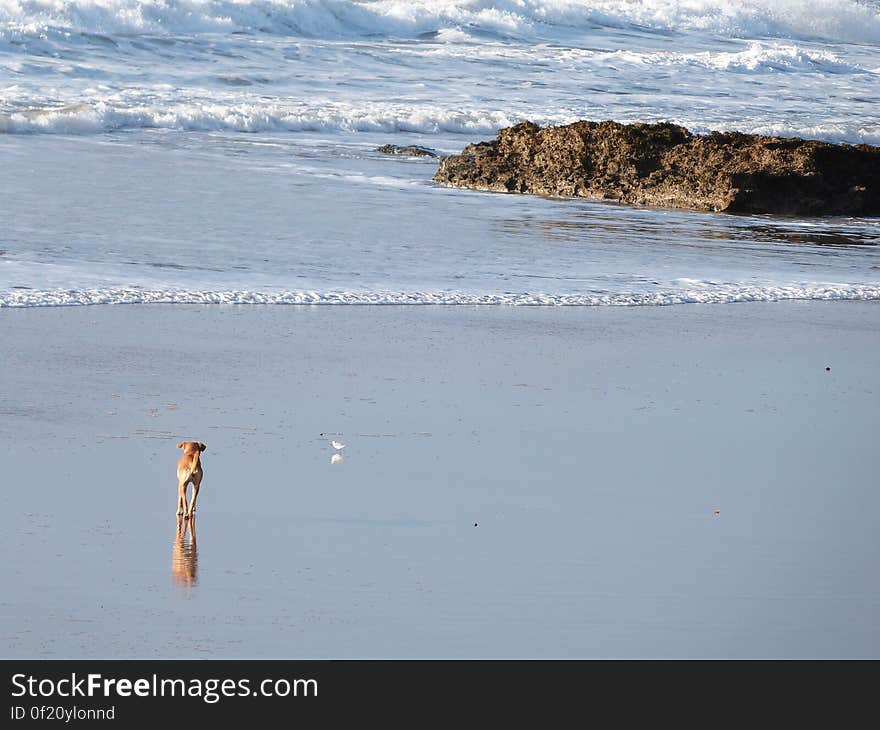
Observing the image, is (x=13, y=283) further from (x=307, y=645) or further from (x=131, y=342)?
(x=307, y=645)

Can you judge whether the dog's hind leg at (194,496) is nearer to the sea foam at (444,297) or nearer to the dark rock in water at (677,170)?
the sea foam at (444,297)

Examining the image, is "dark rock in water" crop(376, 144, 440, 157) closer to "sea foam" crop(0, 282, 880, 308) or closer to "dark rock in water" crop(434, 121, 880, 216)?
"dark rock in water" crop(434, 121, 880, 216)

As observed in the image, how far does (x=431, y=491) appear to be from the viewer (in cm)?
499

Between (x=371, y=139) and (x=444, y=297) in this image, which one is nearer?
(x=444, y=297)

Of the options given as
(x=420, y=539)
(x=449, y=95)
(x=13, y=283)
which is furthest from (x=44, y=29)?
(x=420, y=539)

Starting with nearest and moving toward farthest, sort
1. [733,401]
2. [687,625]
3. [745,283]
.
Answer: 1. [687,625]
2. [733,401]
3. [745,283]

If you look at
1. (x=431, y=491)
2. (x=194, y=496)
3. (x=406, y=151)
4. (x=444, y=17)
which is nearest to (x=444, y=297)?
(x=431, y=491)

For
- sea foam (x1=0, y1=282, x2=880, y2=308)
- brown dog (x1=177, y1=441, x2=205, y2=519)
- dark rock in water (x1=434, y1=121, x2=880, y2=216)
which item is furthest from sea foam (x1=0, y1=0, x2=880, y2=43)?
brown dog (x1=177, y1=441, x2=205, y2=519)

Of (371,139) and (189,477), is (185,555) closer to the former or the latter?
(189,477)

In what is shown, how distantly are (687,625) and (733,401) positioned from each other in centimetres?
294

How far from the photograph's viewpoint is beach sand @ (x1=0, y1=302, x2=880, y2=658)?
12.4ft

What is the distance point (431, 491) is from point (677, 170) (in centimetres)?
1135

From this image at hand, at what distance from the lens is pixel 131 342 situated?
739 cm

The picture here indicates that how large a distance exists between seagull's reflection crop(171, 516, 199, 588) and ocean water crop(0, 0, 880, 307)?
4308 millimetres
